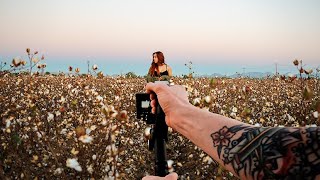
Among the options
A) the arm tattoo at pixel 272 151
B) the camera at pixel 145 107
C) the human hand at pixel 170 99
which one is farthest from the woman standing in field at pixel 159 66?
the arm tattoo at pixel 272 151

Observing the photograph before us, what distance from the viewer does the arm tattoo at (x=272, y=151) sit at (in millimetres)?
869

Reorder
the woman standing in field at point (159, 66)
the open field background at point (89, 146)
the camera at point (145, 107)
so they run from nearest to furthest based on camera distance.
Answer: the camera at point (145, 107) < the open field background at point (89, 146) < the woman standing in field at point (159, 66)

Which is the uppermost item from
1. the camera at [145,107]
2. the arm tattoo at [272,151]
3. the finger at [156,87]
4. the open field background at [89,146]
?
the finger at [156,87]

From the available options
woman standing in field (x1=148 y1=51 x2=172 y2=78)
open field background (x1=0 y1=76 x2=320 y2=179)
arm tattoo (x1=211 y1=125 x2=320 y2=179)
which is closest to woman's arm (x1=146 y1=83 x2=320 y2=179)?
arm tattoo (x1=211 y1=125 x2=320 y2=179)

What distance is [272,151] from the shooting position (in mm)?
926

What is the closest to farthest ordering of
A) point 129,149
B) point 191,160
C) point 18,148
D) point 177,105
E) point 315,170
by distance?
point 315,170 → point 177,105 → point 18,148 → point 191,160 → point 129,149

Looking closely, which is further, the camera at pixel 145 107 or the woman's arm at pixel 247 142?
the camera at pixel 145 107

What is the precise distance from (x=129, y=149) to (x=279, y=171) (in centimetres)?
442

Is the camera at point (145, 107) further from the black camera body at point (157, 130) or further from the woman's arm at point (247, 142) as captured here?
the woman's arm at point (247, 142)

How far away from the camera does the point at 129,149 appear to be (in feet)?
17.0

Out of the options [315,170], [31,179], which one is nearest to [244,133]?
[315,170]

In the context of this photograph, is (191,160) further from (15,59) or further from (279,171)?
(279,171)

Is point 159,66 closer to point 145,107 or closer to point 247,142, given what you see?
point 145,107

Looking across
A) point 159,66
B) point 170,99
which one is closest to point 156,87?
point 170,99
